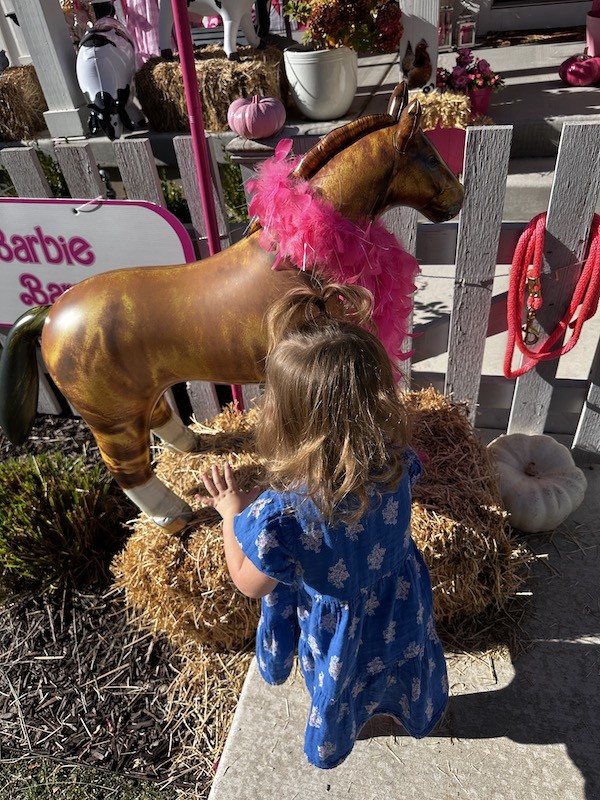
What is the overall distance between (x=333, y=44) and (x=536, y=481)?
5228 millimetres

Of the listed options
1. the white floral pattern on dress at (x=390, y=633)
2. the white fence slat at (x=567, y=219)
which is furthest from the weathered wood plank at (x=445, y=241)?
the white floral pattern on dress at (x=390, y=633)

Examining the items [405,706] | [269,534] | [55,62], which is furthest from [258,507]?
[55,62]

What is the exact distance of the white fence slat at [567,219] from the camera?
203 centimetres

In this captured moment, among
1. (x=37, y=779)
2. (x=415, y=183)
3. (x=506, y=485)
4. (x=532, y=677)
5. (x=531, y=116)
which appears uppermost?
(x=415, y=183)

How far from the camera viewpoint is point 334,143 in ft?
5.03

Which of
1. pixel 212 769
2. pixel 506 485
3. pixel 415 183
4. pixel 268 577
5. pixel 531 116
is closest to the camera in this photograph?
pixel 268 577

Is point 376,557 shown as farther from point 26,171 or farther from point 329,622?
point 26,171

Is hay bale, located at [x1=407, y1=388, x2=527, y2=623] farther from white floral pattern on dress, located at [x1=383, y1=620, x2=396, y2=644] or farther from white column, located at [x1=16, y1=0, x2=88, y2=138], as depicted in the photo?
white column, located at [x1=16, y1=0, x2=88, y2=138]

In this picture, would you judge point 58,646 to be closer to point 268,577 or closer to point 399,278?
point 268,577

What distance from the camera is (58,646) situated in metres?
2.50

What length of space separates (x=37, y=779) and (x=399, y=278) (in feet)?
7.24

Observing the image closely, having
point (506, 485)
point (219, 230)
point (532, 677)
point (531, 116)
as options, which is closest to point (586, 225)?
point (506, 485)

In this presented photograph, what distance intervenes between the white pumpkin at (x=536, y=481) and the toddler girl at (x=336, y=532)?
0.88 meters

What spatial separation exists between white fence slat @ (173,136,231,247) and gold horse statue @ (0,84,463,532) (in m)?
0.73
